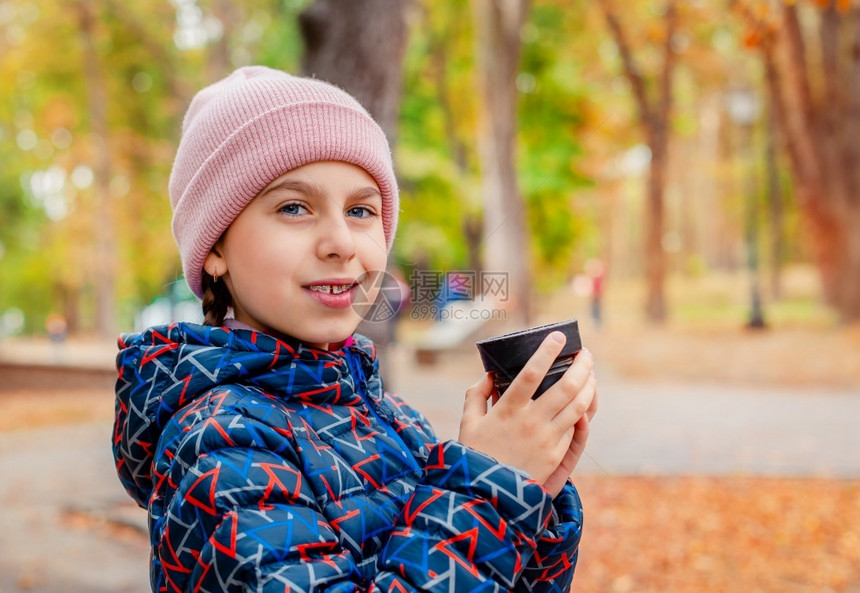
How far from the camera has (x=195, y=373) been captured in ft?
4.03

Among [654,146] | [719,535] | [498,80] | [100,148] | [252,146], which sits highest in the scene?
[498,80]

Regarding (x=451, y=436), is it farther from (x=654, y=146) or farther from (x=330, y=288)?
(x=654, y=146)

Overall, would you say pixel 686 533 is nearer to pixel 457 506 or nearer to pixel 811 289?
pixel 457 506

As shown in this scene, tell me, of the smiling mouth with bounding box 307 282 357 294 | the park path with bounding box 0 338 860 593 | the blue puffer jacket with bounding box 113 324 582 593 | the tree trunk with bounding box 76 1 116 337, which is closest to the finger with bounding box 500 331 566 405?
the blue puffer jacket with bounding box 113 324 582 593

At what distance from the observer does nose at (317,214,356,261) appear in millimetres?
1252

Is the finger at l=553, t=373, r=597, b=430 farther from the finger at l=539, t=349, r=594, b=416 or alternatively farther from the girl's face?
the girl's face

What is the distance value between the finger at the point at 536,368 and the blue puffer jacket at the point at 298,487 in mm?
115

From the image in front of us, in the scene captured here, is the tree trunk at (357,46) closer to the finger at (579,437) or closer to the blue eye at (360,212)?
the blue eye at (360,212)

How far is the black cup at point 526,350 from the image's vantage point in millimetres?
1184

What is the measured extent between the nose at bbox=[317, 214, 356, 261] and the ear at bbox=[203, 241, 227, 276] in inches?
8.8

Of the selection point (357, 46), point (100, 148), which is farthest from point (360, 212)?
point (100, 148)

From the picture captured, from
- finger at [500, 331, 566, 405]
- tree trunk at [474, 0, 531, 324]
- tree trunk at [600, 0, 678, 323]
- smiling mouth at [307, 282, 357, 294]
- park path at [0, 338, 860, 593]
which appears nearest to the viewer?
finger at [500, 331, 566, 405]

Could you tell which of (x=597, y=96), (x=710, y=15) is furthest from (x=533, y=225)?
(x=710, y=15)

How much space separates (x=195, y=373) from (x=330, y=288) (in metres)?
0.26
